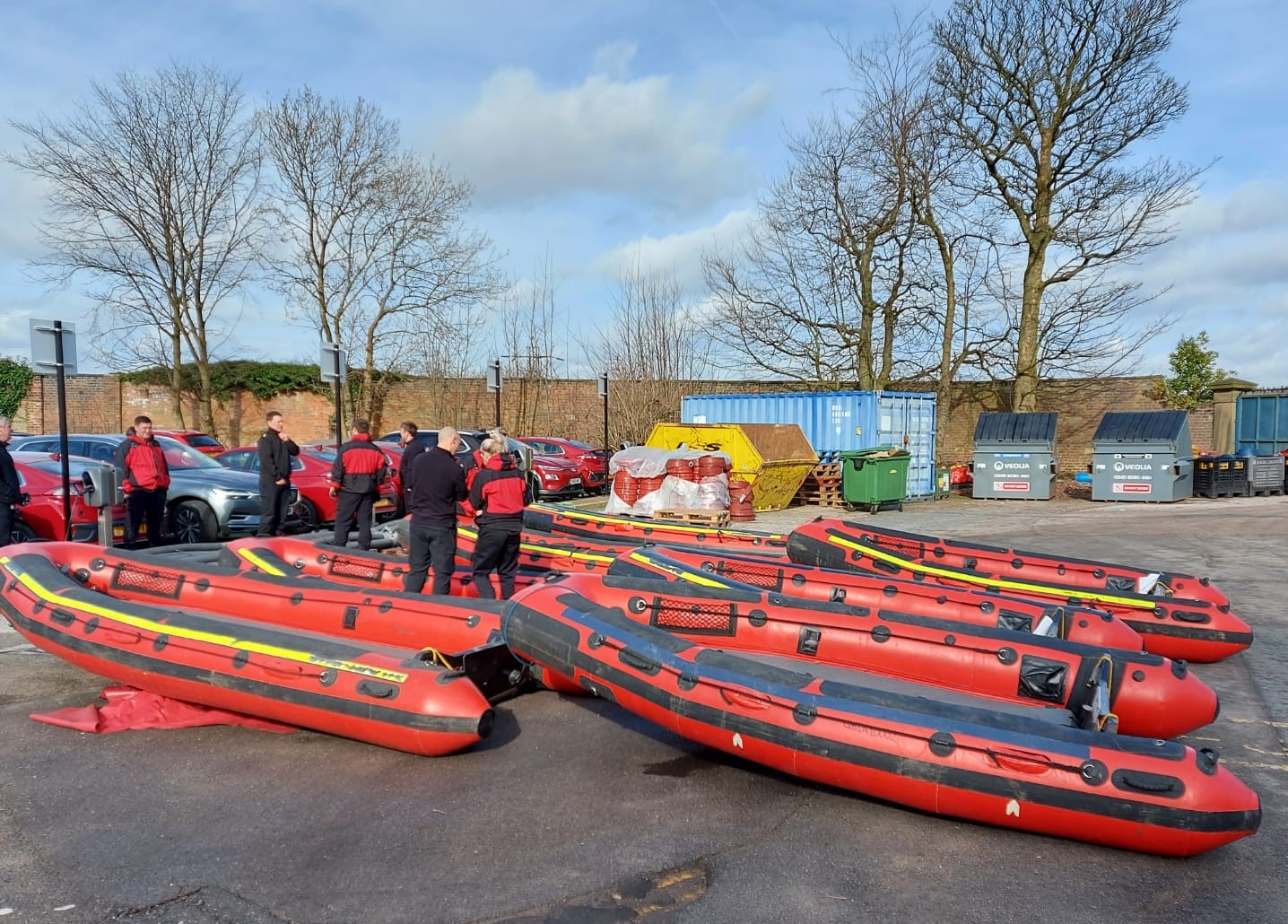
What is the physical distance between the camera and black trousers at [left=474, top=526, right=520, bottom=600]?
7.29 m

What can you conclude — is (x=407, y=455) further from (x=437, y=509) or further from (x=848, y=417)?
(x=848, y=417)

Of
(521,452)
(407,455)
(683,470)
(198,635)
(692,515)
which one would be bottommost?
(692,515)

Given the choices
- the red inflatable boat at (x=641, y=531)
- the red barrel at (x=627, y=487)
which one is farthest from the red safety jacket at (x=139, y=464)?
the red barrel at (x=627, y=487)

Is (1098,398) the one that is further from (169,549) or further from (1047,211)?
(169,549)

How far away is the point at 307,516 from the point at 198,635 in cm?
750

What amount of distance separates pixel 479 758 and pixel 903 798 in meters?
2.40

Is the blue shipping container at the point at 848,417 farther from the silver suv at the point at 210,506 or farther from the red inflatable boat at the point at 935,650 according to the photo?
the red inflatable boat at the point at 935,650

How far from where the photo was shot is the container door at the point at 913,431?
20875 mm

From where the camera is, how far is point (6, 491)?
8.76 meters

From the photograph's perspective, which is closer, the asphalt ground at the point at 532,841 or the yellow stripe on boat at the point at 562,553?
the asphalt ground at the point at 532,841

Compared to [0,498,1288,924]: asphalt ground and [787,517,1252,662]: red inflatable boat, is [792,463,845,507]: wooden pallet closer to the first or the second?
[787,517,1252,662]: red inflatable boat

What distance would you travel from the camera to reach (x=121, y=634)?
5.72 m

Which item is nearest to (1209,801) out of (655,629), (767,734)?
(767,734)

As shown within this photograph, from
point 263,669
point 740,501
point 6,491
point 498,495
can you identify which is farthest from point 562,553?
point 740,501
